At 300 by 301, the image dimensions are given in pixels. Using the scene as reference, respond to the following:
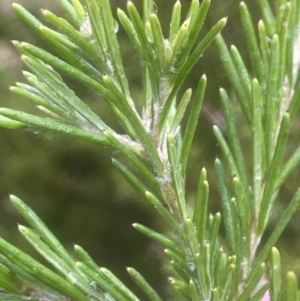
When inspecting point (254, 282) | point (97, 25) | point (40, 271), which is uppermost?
point (97, 25)

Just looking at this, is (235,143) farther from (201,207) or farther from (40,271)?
(40,271)

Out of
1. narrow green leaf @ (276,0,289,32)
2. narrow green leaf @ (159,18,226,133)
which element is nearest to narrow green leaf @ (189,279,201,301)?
narrow green leaf @ (159,18,226,133)

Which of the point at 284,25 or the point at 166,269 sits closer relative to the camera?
the point at 284,25

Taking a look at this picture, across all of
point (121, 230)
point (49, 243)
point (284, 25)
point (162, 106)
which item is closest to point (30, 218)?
point (49, 243)

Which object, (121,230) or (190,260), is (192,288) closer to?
(190,260)

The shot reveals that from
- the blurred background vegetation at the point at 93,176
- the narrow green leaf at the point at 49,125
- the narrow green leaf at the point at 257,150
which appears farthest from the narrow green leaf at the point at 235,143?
the blurred background vegetation at the point at 93,176

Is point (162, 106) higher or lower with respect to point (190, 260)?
higher

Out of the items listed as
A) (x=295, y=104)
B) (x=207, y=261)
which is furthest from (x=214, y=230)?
(x=295, y=104)

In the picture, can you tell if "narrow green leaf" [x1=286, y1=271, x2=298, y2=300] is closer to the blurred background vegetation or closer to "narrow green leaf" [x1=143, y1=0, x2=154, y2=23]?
"narrow green leaf" [x1=143, y1=0, x2=154, y2=23]
